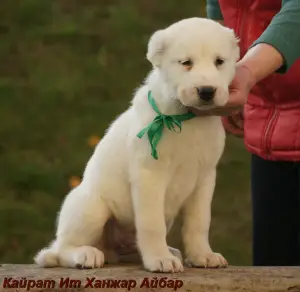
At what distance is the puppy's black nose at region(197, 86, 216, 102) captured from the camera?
1.43 metres

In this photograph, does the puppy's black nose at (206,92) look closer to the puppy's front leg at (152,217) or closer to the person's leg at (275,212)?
the puppy's front leg at (152,217)

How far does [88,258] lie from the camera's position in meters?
1.62

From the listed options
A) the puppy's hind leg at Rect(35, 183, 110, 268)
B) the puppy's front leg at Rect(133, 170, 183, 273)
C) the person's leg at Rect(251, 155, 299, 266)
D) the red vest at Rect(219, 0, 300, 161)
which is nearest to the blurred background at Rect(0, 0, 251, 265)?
the person's leg at Rect(251, 155, 299, 266)

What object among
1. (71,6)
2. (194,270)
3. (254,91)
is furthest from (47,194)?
(194,270)

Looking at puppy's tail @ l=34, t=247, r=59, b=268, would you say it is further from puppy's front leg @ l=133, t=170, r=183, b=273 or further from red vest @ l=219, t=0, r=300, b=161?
red vest @ l=219, t=0, r=300, b=161

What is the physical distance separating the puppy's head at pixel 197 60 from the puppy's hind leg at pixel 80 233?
36 centimetres

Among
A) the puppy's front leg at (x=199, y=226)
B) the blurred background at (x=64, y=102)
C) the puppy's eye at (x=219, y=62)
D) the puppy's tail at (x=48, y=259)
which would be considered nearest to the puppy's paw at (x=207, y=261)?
the puppy's front leg at (x=199, y=226)

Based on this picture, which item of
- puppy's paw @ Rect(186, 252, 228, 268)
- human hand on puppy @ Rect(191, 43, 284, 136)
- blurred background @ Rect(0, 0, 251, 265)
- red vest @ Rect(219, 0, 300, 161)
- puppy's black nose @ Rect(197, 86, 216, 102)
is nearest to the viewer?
puppy's black nose @ Rect(197, 86, 216, 102)

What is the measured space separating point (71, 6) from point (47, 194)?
0.94m

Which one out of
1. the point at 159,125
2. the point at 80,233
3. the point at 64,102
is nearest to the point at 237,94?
the point at 159,125

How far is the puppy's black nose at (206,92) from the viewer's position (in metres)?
1.43

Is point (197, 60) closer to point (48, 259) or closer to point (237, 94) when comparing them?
point (237, 94)

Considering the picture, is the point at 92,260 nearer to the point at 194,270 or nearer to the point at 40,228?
the point at 194,270

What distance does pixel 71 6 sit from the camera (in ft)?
11.4
